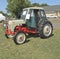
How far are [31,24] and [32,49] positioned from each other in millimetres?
3075

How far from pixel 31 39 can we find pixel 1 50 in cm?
293

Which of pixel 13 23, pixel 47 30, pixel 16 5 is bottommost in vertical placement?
pixel 16 5

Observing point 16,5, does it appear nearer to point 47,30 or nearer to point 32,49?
point 47,30

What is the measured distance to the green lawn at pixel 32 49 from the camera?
35.2 ft

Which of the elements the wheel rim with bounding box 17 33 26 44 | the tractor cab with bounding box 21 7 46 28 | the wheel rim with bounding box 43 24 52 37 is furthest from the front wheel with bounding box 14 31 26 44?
the wheel rim with bounding box 43 24 52 37

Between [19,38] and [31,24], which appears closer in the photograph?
[19,38]

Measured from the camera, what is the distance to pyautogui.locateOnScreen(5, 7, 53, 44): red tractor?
14279mm

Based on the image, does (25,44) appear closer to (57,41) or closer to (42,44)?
(42,44)

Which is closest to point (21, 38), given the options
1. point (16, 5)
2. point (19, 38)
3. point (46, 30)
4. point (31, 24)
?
point (19, 38)

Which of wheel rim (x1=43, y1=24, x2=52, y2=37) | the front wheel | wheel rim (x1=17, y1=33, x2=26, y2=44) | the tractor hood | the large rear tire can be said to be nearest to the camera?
the front wheel

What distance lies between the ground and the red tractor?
589 millimetres

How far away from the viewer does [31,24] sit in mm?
14797

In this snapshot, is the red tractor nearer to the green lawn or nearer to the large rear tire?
the large rear tire

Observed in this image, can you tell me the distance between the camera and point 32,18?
48.6 feet
